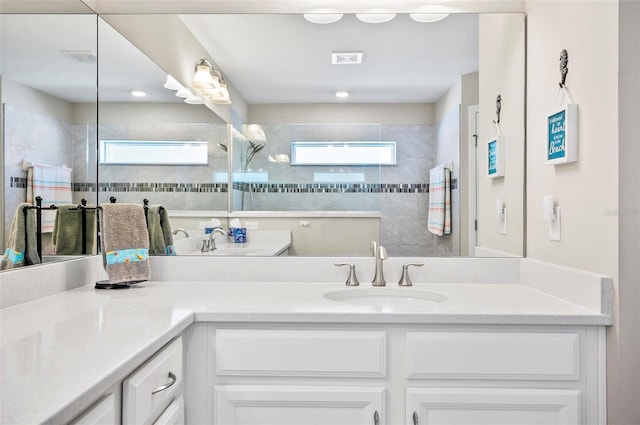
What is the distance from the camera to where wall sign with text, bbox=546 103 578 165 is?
150cm

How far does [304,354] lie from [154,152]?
3.99 feet

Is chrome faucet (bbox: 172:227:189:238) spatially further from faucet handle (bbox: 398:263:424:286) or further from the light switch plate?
the light switch plate

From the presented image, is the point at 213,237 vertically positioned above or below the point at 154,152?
below

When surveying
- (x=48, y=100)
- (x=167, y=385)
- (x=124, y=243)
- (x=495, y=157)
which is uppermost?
(x=48, y=100)

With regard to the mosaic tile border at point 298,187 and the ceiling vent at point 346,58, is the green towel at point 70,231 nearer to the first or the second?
the mosaic tile border at point 298,187

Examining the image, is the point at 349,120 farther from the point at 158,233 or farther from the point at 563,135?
the point at 158,233

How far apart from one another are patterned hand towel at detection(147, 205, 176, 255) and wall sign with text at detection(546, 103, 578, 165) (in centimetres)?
163

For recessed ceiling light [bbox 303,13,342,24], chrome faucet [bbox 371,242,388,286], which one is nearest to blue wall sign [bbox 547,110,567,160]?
chrome faucet [bbox 371,242,388,286]

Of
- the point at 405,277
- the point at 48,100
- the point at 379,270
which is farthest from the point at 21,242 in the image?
the point at 405,277

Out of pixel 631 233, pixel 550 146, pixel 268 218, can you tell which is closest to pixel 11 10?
pixel 268 218

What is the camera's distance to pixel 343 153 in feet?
6.53

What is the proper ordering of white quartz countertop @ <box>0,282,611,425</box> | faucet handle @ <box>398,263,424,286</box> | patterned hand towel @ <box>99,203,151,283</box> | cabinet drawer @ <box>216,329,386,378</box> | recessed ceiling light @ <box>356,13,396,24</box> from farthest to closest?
1. recessed ceiling light @ <box>356,13,396,24</box>
2. faucet handle @ <box>398,263,424,286</box>
3. patterned hand towel @ <box>99,203,151,283</box>
4. cabinet drawer @ <box>216,329,386,378</box>
5. white quartz countertop @ <box>0,282,611,425</box>

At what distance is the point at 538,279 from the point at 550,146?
1.72 ft

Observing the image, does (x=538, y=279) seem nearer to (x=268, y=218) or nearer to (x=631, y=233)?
(x=631, y=233)
